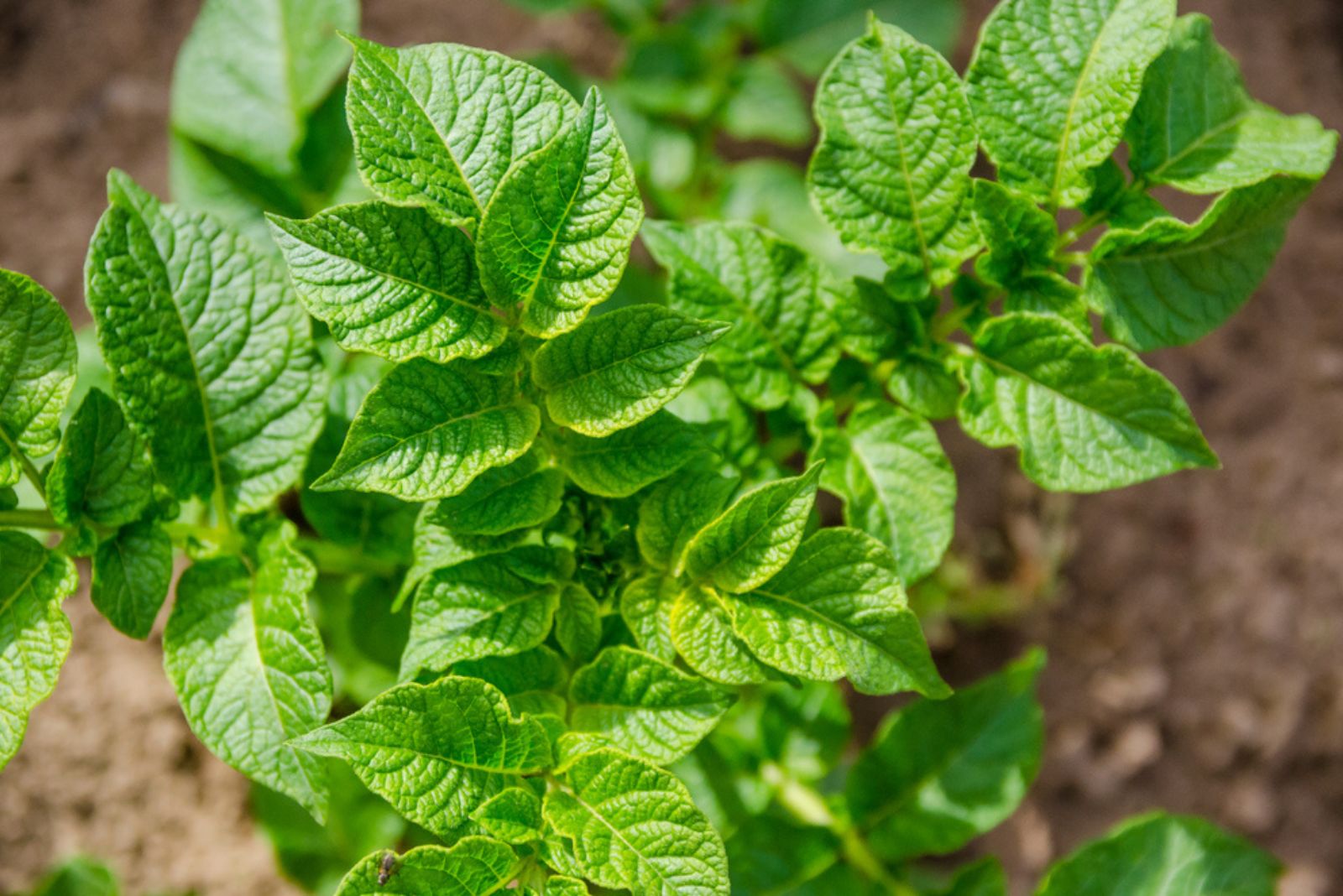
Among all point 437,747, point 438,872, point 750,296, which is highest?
point 750,296

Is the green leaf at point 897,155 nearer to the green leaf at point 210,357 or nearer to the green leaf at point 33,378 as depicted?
the green leaf at point 210,357

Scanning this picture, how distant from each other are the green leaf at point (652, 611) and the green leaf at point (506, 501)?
0.14 metres

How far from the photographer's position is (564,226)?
3.90 ft

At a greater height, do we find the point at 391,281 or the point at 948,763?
the point at 391,281

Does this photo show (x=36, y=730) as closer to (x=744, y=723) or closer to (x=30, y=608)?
(x=30, y=608)

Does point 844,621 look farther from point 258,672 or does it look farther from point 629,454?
point 258,672

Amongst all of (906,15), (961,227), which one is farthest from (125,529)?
(906,15)

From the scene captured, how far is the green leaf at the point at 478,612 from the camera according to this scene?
1.28m

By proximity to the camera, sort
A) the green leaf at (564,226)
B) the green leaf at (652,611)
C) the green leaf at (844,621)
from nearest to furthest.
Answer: the green leaf at (564,226) < the green leaf at (844,621) < the green leaf at (652,611)

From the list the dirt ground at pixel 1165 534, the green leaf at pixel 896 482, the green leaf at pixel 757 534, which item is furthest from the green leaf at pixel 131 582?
the dirt ground at pixel 1165 534

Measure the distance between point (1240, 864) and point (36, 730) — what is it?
7.87ft

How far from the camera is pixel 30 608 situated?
127cm

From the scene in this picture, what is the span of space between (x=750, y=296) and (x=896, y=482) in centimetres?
32

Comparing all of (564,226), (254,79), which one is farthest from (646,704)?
(254,79)
